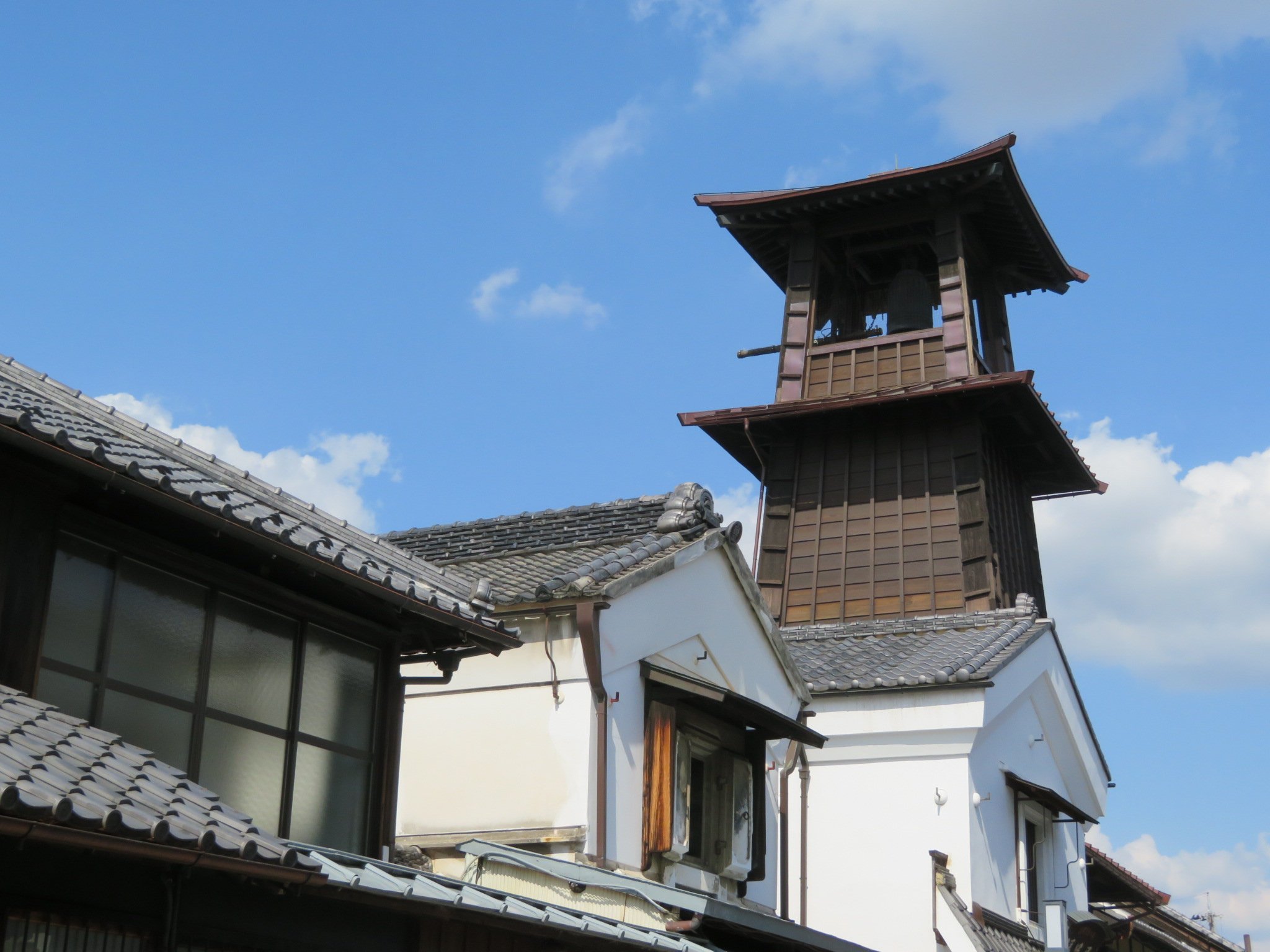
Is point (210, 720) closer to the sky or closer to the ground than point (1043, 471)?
closer to the ground

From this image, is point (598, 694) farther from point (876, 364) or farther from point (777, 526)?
point (876, 364)

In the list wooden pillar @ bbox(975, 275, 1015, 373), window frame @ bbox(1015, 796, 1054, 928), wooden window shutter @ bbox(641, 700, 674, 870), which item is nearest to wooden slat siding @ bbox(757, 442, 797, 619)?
wooden pillar @ bbox(975, 275, 1015, 373)

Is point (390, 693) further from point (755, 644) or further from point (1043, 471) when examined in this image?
point (1043, 471)

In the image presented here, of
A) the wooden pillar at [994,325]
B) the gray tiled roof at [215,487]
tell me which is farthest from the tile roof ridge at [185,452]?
the wooden pillar at [994,325]

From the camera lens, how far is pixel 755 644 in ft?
59.0

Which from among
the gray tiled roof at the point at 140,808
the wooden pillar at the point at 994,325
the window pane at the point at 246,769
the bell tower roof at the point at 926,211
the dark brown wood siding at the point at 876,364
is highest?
the bell tower roof at the point at 926,211

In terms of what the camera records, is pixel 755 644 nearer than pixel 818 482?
Yes

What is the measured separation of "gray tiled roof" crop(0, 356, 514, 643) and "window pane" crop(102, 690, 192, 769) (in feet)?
4.51

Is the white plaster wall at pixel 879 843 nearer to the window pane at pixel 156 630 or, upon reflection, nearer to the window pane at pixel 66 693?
the window pane at pixel 156 630

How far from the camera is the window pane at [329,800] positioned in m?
10.7

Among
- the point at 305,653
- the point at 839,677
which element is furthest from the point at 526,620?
the point at 839,677

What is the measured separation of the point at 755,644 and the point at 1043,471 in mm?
13859

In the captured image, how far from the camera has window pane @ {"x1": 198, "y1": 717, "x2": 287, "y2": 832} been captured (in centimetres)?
1011

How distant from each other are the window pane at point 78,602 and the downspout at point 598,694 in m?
5.60
